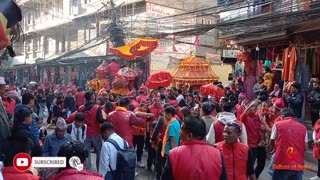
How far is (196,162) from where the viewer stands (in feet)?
12.6

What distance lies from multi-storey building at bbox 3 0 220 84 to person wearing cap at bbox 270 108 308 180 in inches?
426

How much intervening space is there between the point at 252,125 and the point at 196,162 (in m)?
3.66

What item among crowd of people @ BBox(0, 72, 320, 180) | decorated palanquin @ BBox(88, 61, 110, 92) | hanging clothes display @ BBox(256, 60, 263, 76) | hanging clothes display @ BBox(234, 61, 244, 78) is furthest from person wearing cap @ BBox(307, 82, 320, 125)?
hanging clothes display @ BBox(234, 61, 244, 78)

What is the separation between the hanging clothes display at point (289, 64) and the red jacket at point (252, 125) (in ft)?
17.6

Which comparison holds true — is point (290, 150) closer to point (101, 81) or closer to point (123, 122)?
point (123, 122)

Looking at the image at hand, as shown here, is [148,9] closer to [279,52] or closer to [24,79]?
[279,52]

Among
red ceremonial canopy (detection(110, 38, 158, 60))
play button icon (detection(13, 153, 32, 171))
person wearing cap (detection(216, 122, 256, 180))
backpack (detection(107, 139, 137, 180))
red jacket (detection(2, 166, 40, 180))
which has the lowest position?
backpack (detection(107, 139, 137, 180))

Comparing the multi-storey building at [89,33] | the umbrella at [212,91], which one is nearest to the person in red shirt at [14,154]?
the umbrella at [212,91]

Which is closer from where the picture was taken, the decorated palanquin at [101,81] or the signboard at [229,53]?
the decorated palanquin at [101,81]

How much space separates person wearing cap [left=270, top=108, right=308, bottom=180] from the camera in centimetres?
611

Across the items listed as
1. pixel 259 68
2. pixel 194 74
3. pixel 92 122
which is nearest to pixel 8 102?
pixel 92 122

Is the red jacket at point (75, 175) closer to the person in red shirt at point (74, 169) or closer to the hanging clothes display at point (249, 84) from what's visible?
the person in red shirt at point (74, 169)

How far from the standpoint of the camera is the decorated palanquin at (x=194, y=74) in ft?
50.6

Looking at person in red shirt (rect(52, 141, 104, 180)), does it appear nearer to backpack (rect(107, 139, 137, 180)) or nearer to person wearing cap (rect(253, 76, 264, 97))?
backpack (rect(107, 139, 137, 180))
